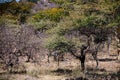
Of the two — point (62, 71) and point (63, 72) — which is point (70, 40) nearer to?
point (63, 72)

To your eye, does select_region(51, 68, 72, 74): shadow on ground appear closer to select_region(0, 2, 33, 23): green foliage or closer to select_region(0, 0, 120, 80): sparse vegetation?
select_region(0, 0, 120, 80): sparse vegetation

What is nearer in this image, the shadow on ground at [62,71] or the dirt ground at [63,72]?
the dirt ground at [63,72]

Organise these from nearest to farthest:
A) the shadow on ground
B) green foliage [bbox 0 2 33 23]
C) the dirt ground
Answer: the dirt ground
the shadow on ground
green foliage [bbox 0 2 33 23]

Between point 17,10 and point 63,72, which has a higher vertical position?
point 17,10

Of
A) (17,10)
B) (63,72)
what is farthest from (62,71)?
(17,10)

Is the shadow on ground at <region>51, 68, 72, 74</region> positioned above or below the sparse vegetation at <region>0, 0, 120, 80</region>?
below

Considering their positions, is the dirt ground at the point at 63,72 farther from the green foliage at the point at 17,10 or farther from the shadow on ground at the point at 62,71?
the green foliage at the point at 17,10

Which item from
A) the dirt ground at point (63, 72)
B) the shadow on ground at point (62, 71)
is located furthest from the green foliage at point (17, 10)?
the shadow on ground at point (62, 71)

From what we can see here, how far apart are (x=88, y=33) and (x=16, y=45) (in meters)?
4.53

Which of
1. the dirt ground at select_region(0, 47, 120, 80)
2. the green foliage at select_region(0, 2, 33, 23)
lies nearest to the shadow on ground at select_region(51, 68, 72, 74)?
the dirt ground at select_region(0, 47, 120, 80)

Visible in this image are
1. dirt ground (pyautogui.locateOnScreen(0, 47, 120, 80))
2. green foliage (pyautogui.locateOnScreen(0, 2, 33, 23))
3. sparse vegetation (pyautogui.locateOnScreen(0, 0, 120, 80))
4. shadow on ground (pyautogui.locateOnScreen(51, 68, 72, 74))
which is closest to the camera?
dirt ground (pyautogui.locateOnScreen(0, 47, 120, 80))

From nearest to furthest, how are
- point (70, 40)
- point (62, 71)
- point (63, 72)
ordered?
point (70, 40) < point (63, 72) < point (62, 71)

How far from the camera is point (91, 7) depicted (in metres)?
17.8

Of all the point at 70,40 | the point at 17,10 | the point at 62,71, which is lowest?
the point at 62,71
